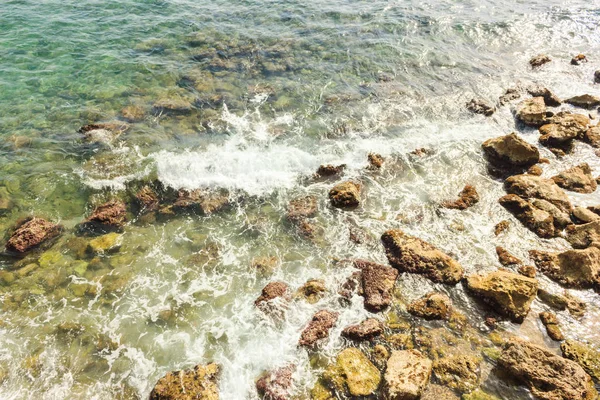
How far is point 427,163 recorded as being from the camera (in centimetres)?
1582

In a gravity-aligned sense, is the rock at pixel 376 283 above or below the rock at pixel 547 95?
below

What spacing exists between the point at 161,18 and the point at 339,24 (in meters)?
14.3

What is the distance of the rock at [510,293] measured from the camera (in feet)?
32.5

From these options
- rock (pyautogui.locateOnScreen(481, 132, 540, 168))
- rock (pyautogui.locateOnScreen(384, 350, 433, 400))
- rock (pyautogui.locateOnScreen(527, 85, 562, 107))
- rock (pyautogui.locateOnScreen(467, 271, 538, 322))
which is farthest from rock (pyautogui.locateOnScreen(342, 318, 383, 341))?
rock (pyautogui.locateOnScreen(527, 85, 562, 107))

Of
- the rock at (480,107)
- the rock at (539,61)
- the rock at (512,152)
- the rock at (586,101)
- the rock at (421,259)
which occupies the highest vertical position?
the rock at (539,61)

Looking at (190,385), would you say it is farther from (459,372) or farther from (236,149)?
(236,149)

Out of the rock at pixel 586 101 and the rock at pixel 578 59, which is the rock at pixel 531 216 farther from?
the rock at pixel 578 59

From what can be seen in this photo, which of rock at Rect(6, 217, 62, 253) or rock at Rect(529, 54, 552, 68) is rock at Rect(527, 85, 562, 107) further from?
rock at Rect(6, 217, 62, 253)

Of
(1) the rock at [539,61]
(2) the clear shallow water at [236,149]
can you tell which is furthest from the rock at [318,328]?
(1) the rock at [539,61]

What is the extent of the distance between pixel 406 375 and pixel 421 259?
13.5ft

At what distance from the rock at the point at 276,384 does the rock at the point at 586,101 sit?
2197 centimetres

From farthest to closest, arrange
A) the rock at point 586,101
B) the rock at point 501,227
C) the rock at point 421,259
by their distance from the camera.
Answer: the rock at point 586,101, the rock at point 501,227, the rock at point 421,259

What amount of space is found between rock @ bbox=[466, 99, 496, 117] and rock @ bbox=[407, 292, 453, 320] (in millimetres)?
13204

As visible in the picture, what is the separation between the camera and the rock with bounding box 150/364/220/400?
848 cm
